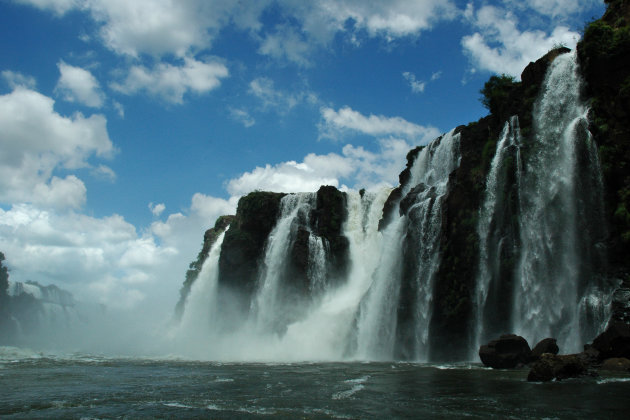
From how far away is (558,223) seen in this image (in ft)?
85.7

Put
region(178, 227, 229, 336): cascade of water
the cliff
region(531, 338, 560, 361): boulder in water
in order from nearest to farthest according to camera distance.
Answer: region(531, 338, 560, 361): boulder in water
the cliff
region(178, 227, 229, 336): cascade of water

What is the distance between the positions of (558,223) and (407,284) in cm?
1049

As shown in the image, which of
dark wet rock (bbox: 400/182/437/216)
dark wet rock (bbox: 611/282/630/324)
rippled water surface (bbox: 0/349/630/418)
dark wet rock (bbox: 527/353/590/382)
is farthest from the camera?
dark wet rock (bbox: 400/182/437/216)

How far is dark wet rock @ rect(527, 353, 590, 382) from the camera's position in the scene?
16484 mm

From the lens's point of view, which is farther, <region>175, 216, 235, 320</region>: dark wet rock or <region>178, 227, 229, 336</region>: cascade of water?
<region>175, 216, 235, 320</region>: dark wet rock

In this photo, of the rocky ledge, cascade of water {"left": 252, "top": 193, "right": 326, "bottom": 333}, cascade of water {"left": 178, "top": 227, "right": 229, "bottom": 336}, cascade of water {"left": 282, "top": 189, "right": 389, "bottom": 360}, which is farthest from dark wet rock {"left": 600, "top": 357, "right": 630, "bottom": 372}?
cascade of water {"left": 178, "top": 227, "right": 229, "bottom": 336}

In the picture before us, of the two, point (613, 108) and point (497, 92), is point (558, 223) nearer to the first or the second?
point (613, 108)

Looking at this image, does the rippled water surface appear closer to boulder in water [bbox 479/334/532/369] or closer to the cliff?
boulder in water [bbox 479/334/532/369]

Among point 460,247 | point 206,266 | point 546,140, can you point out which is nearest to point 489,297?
point 460,247

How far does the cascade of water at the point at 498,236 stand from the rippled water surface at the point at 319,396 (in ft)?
21.3

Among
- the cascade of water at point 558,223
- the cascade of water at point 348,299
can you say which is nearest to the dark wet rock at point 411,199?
the cascade of water at point 348,299

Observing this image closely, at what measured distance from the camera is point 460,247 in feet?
100

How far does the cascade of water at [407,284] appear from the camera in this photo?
101 ft

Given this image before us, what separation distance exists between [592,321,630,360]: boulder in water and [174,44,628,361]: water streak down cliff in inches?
129
